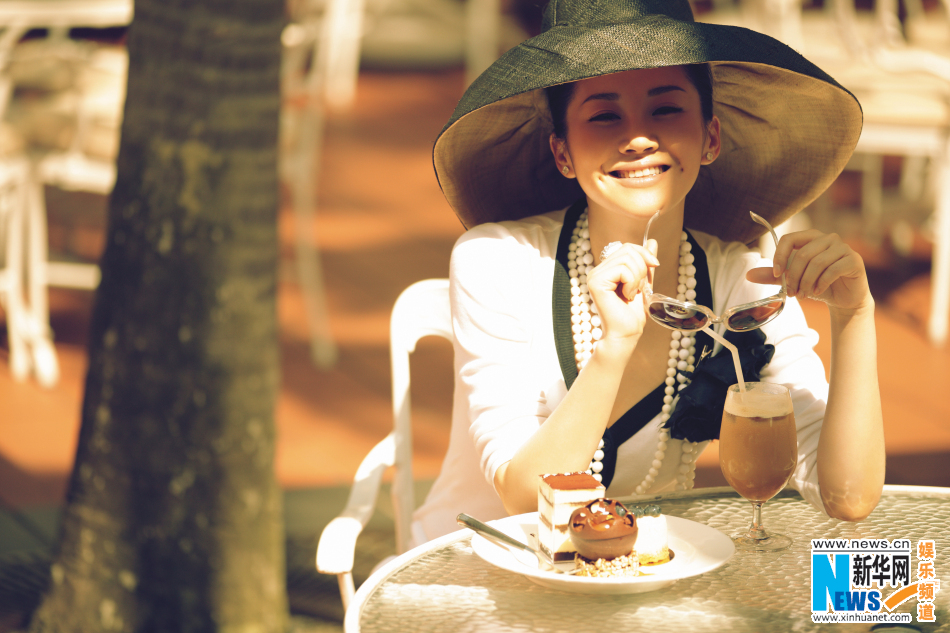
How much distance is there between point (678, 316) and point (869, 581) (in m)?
0.41

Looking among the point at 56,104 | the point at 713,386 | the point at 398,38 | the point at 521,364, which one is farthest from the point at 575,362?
the point at 398,38

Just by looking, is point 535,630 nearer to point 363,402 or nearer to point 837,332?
point 837,332

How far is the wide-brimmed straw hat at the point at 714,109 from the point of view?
58.6 inches

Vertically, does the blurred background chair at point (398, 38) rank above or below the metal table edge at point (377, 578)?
above

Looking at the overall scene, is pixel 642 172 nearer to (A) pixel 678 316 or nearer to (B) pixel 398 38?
(A) pixel 678 316

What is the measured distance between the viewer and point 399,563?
134 cm

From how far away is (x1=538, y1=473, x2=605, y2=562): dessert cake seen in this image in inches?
49.3

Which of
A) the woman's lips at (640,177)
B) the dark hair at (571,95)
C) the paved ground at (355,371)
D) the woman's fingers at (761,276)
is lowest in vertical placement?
the paved ground at (355,371)

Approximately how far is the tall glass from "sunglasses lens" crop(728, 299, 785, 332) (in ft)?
0.33

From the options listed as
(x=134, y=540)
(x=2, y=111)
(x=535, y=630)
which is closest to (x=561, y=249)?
(x=535, y=630)

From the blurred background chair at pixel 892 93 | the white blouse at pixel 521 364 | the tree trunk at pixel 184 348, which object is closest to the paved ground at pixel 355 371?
the blurred background chair at pixel 892 93

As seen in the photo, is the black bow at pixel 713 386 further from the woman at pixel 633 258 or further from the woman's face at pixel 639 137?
the woman's face at pixel 639 137

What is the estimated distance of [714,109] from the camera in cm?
179

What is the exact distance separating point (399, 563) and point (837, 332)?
0.71 meters
